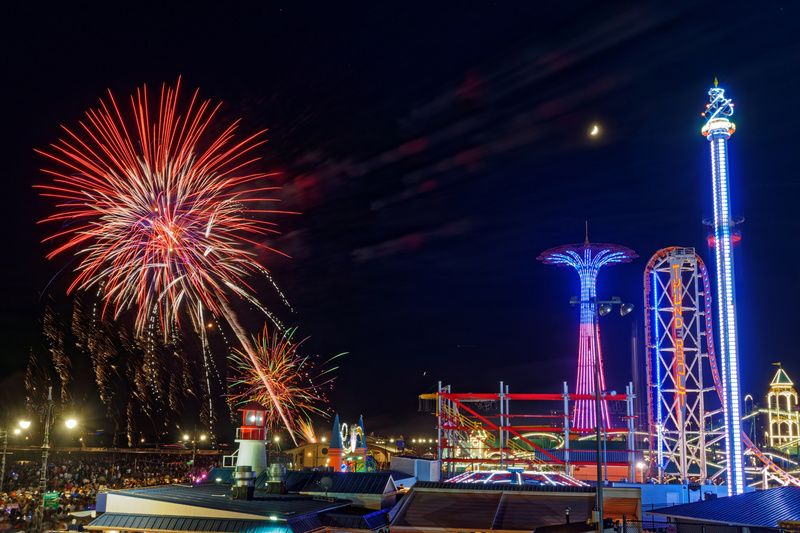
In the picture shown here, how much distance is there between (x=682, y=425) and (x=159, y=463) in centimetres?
4969

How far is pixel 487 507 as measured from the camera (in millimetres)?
25953

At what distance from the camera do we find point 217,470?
139 ft

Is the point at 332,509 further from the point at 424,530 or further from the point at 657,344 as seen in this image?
the point at 657,344

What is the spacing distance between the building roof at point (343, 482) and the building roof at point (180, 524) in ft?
28.2

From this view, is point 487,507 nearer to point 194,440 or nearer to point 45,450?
point 45,450

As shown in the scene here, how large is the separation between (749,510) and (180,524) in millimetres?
20153

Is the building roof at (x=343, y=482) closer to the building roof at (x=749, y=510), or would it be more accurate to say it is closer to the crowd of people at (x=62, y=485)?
the crowd of people at (x=62, y=485)

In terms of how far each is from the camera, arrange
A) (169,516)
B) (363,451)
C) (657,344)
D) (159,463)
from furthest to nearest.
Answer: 1. (159,463)
2. (363,451)
3. (657,344)
4. (169,516)

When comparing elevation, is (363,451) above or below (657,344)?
below

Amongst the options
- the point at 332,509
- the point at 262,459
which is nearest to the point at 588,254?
the point at 262,459

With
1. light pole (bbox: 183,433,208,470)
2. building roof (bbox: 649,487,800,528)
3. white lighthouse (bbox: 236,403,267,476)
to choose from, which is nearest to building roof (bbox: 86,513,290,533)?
white lighthouse (bbox: 236,403,267,476)

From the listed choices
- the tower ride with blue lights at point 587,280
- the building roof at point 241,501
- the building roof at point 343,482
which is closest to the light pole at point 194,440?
the building roof at point 343,482

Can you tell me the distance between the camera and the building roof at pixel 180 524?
1033 inches

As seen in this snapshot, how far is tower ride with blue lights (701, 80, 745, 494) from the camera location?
4806 cm
